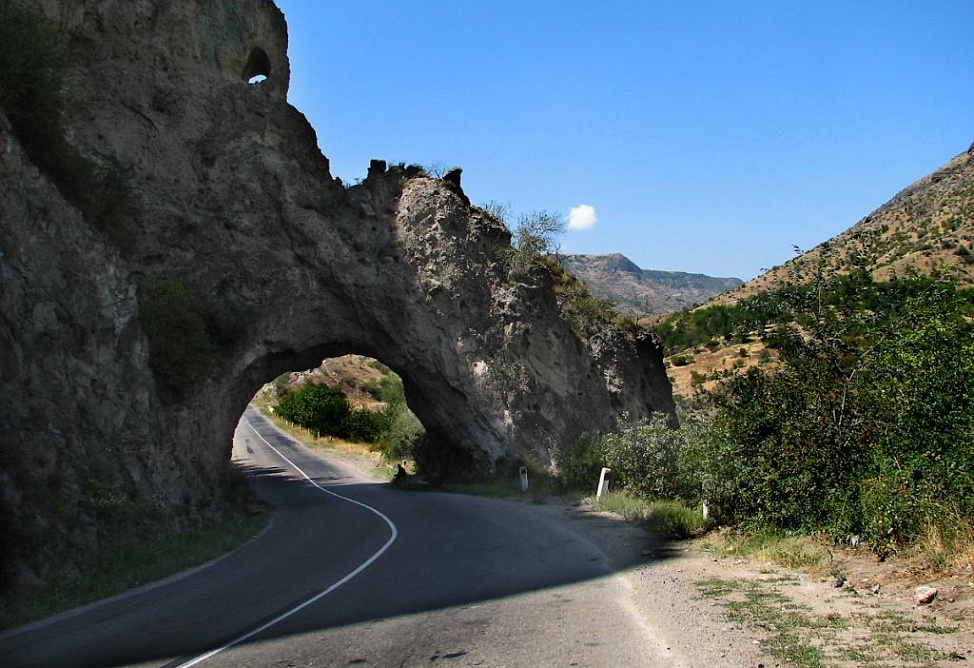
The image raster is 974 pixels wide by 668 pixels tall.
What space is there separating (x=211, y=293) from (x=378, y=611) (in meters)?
16.9

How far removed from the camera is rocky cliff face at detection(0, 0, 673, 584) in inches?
535

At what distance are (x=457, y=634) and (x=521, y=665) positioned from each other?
1.12m

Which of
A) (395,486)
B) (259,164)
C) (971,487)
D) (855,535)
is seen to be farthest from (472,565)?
(395,486)

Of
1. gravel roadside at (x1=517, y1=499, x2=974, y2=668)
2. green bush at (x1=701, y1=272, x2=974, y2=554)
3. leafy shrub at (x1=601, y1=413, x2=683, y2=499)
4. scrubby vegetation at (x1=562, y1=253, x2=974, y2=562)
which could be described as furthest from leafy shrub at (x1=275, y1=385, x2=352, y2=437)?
gravel roadside at (x1=517, y1=499, x2=974, y2=668)

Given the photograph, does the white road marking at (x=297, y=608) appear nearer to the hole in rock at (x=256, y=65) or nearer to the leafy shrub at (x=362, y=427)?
the hole in rock at (x=256, y=65)

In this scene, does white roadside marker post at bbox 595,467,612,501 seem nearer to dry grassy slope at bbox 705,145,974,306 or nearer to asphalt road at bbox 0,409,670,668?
asphalt road at bbox 0,409,670,668

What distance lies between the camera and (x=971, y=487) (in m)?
8.27

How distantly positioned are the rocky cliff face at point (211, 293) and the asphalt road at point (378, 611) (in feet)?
9.65

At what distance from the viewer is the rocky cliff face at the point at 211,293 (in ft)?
44.5

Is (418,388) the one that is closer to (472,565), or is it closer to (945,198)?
(472,565)

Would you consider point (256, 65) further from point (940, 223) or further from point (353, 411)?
point (940, 223)

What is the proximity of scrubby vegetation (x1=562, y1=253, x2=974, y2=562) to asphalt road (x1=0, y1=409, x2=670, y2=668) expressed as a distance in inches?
106

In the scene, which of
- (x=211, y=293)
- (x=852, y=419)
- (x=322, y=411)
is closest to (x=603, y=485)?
(x=852, y=419)

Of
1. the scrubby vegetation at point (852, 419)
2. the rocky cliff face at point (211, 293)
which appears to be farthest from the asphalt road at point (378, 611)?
the rocky cliff face at point (211, 293)
